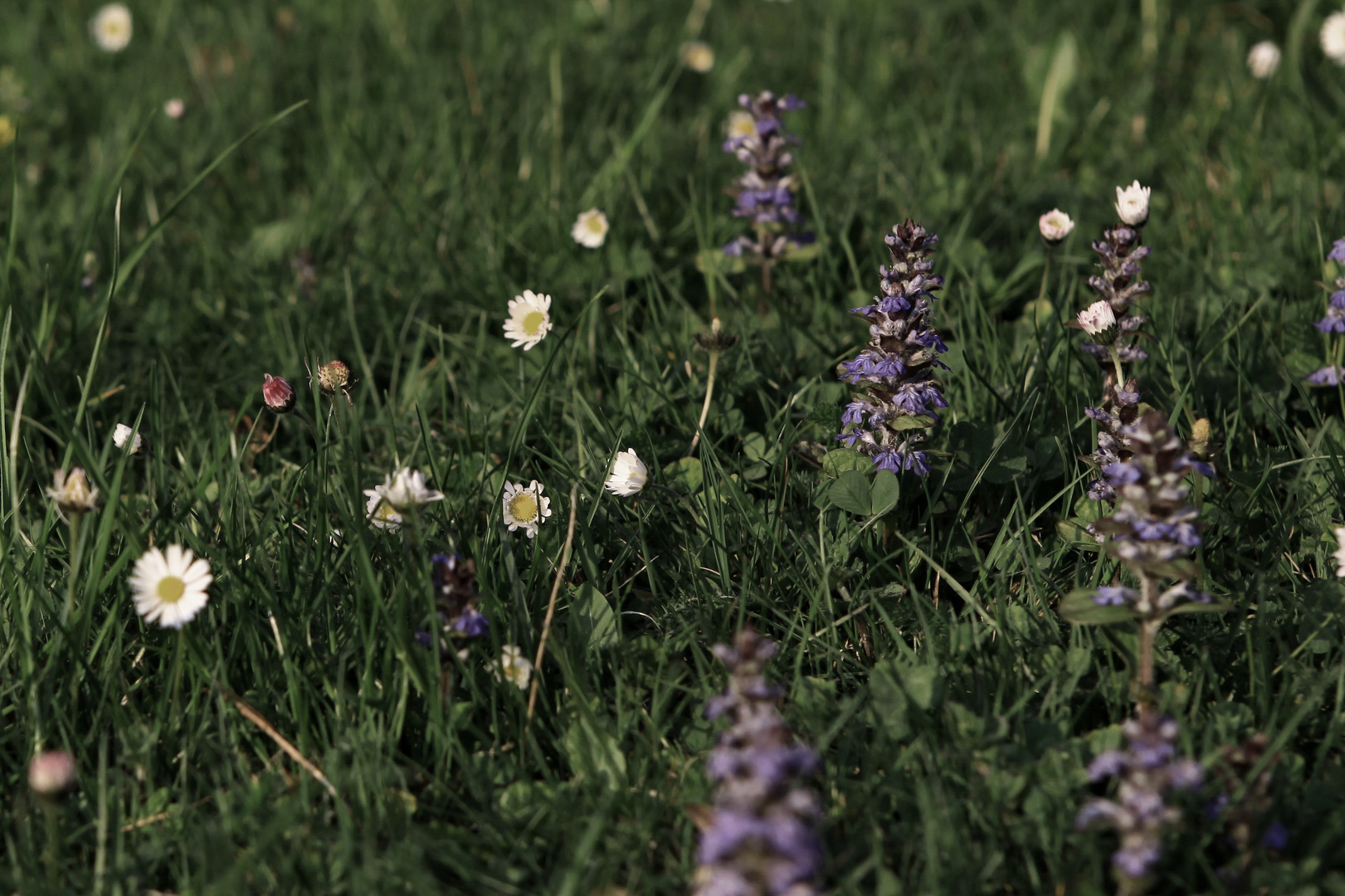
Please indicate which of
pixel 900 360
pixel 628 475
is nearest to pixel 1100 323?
pixel 900 360

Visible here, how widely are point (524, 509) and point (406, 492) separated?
14.8 inches

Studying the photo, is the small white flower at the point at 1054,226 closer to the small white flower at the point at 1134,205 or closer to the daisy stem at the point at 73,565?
the small white flower at the point at 1134,205

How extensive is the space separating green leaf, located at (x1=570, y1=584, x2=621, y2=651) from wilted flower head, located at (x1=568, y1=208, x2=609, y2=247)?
57.7 inches

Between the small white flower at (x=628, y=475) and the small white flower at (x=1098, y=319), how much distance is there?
3.23ft

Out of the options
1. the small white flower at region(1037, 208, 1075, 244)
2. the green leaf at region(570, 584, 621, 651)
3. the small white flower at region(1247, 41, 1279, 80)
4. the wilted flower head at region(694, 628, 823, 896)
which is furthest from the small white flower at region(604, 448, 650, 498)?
the small white flower at region(1247, 41, 1279, 80)

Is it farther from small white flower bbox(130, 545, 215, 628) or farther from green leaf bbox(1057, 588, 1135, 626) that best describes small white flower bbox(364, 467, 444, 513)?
green leaf bbox(1057, 588, 1135, 626)

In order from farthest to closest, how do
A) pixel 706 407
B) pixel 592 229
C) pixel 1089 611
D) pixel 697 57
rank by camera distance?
pixel 697 57, pixel 592 229, pixel 706 407, pixel 1089 611

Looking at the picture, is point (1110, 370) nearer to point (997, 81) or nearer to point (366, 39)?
point (997, 81)

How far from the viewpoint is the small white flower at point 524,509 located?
2.47m

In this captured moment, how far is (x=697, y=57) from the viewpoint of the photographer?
4684 millimetres

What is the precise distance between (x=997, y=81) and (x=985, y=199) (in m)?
0.91

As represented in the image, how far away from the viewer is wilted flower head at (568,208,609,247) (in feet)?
11.3

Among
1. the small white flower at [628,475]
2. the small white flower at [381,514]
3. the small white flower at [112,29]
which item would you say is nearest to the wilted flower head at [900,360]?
the small white flower at [628,475]

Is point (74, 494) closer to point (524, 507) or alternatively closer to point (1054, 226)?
point (524, 507)
